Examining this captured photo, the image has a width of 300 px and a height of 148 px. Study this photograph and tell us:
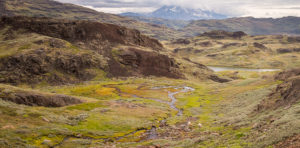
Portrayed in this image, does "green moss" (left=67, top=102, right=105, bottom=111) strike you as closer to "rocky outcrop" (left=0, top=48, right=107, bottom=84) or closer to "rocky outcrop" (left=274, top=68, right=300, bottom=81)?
"rocky outcrop" (left=0, top=48, right=107, bottom=84)

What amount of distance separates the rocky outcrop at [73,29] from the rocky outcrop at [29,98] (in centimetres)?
9114

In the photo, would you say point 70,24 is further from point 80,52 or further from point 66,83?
point 66,83

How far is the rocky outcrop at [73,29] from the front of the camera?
137625 millimetres

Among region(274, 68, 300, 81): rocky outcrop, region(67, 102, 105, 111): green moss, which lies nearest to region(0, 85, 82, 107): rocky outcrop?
region(67, 102, 105, 111): green moss

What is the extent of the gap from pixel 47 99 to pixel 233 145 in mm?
46298

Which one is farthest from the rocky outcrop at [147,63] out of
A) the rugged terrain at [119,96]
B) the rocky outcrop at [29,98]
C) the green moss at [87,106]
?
the rocky outcrop at [29,98]

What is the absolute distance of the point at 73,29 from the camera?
475 feet

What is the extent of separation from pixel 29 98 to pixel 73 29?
10506 centimetres

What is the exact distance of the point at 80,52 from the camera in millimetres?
126875

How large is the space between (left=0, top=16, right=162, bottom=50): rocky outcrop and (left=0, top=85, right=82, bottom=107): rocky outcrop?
3588 inches

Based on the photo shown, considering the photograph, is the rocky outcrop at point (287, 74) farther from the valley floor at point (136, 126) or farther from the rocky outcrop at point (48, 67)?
the rocky outcrop at point (48, 67)

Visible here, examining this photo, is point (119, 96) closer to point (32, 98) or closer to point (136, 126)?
point (136, 126)

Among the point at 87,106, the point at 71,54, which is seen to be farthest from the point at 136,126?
the point at 71,54

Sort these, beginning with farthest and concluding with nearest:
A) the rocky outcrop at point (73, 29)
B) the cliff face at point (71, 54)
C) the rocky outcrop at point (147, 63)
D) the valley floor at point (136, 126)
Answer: the rocky outcrop at point (147, 63), the rocky outcrop at point (73, 29), the cliff face at point (71, 54), the valley floor at point (136, 126)
